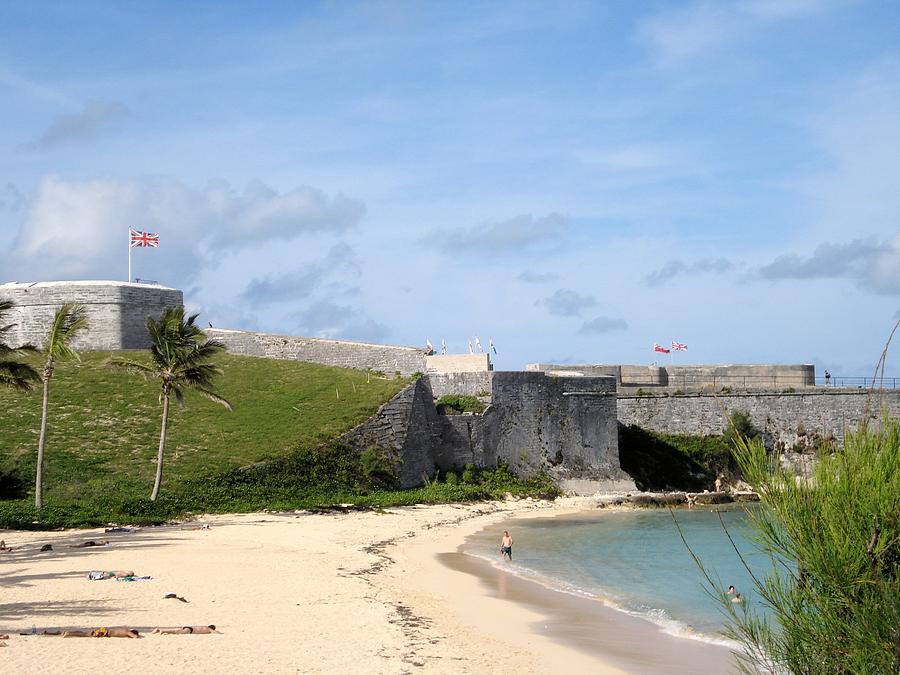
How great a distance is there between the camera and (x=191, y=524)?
85.8 feet

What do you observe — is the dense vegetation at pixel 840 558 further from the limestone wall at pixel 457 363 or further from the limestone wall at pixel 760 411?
the limestone wall at pixel 760 411

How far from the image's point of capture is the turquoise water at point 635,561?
759 inches

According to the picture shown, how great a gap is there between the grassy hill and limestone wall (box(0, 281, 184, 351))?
2.07 metres

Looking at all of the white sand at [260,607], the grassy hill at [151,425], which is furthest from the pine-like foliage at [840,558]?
the grassy hill at [151,425]

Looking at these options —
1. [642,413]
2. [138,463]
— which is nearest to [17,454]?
[138,463]

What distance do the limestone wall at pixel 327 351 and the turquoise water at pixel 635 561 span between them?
12.4 m

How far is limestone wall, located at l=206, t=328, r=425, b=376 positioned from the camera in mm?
43094

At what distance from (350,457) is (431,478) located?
4337mm

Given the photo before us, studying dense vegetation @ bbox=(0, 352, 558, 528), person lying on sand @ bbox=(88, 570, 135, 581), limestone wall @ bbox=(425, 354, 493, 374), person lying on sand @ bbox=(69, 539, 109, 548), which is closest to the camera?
person lying on sand @ bbox=(88, 570, 135, 581)

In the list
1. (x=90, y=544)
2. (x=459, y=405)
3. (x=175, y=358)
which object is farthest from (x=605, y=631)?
(x=459, y=405)

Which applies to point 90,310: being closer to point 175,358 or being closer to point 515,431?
point 175,358

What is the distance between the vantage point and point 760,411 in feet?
150

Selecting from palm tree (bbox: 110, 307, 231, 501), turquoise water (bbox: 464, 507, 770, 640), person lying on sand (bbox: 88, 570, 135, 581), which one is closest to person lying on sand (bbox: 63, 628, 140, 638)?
person lying on sand (bbox: 88, 570, 135, 581)

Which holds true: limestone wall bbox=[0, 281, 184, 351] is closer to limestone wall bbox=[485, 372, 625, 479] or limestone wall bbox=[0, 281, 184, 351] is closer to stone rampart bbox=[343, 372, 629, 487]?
stone rampart bbox=[343, 372, 629, 487]
